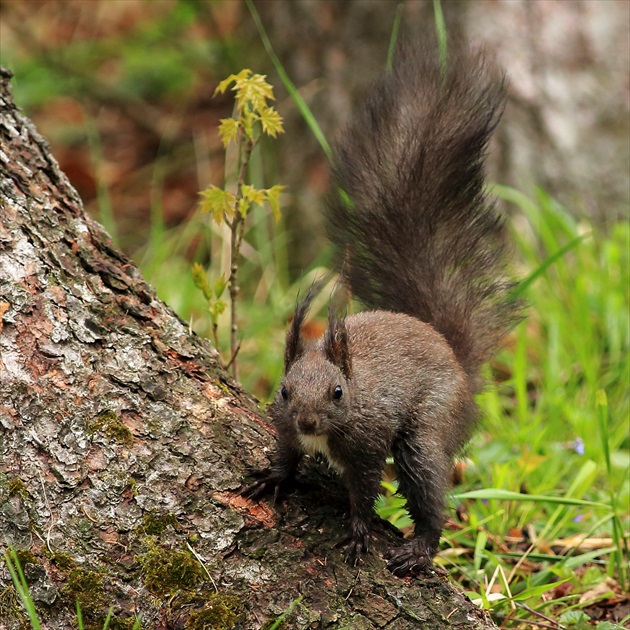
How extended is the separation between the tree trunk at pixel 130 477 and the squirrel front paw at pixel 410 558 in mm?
32

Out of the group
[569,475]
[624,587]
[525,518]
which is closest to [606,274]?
[569,475]

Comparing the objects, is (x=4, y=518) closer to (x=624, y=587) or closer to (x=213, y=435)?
(x=213, y=435)

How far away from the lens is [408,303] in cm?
275

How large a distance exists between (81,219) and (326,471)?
93 cm

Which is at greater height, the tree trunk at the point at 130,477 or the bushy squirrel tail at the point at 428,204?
the bushy squirrel tail at the point at 428,204

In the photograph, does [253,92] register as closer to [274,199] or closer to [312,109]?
[274,199]

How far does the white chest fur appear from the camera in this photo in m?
2.20

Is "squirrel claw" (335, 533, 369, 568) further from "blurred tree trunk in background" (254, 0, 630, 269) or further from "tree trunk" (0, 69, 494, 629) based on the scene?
"blurred tree trunk in background" (254, 0, 630, 269)

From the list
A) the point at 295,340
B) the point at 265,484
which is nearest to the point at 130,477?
the point at 265,484

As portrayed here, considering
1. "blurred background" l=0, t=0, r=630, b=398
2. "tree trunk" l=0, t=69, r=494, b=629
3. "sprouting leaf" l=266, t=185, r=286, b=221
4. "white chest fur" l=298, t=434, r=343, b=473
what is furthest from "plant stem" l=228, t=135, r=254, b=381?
"blurred background" l=0, t=0, r=630, b=398

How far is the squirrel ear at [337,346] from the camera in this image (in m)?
2.25

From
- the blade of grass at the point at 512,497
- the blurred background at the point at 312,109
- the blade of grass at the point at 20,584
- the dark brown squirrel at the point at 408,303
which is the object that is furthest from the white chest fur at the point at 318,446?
the blurred background at the point at 312,109

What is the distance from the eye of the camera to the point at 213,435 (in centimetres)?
220

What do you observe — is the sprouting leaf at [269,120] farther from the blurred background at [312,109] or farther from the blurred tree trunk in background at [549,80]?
the blurred tree trunk in background at [549,80]
